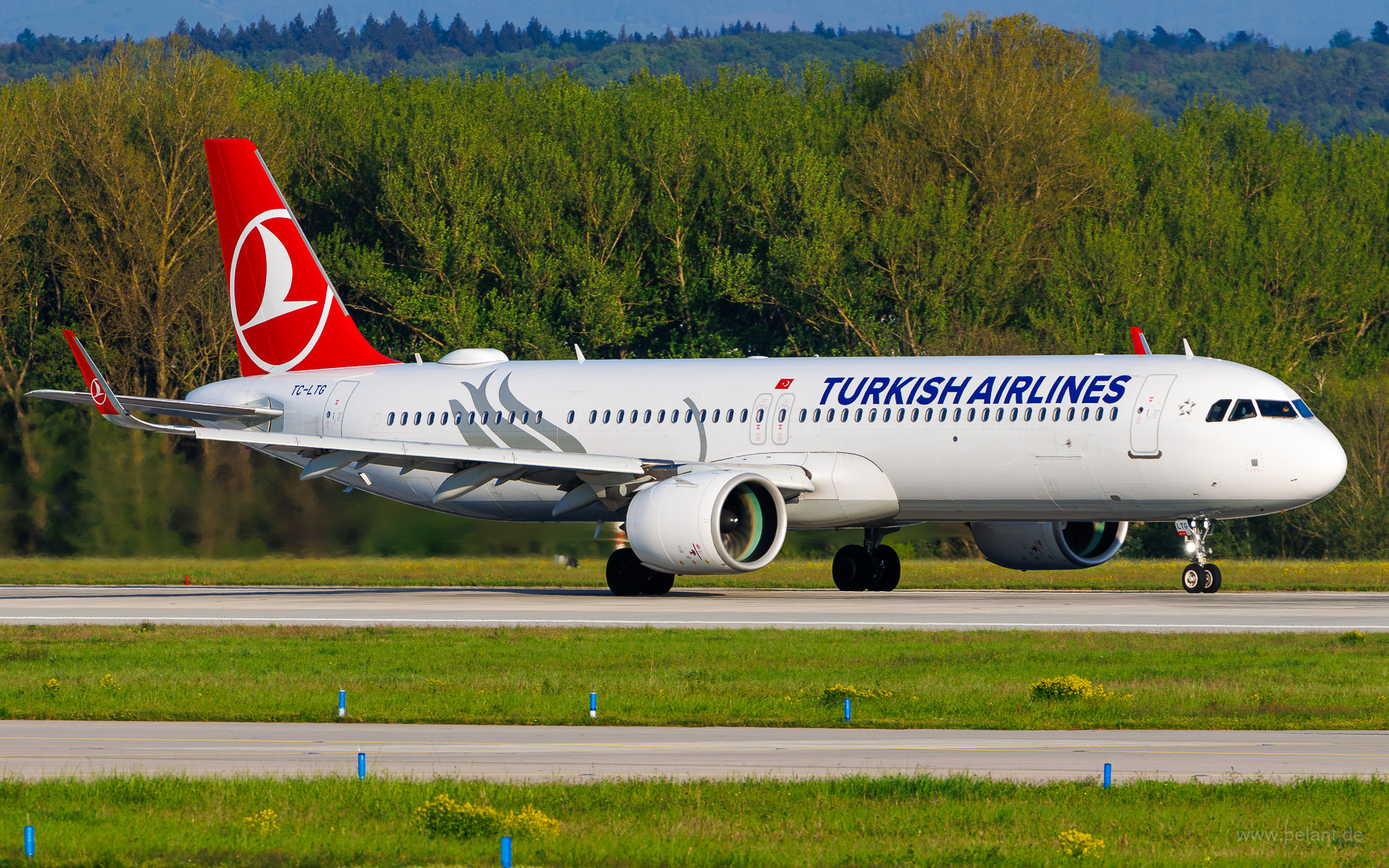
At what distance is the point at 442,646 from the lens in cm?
2403

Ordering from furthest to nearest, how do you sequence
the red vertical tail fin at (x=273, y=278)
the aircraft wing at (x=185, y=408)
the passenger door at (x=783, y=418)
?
the red vertical tail fin at (x=273, y=278) → the passenger door at (x=783, y=418) → the aircraft wing at (x=185, y=408)

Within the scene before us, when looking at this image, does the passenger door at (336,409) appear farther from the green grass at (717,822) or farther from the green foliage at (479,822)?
the green foliage at (479,822)

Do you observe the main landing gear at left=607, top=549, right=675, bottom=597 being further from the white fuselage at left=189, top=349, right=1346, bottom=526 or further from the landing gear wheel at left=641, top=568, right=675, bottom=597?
the white fuselage at left=189, top=349, right=1346, bottom=526

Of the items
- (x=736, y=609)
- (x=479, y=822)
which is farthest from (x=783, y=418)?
(x=479, y=822)

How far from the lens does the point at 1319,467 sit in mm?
30656

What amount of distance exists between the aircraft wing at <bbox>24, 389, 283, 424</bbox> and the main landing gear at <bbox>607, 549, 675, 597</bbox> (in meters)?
9.23

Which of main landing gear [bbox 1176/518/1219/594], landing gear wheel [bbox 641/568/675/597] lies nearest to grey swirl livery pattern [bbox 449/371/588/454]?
landing gear wheel [bbox 641/568/675/597]

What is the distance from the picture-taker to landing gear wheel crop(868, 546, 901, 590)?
36.3 metres

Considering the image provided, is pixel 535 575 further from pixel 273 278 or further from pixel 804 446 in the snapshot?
pixel 804 446

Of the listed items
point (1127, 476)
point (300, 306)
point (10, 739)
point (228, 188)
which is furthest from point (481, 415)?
point (10, 739)

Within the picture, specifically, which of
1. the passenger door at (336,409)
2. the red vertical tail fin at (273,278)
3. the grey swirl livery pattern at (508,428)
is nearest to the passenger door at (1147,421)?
the grey swirl livery pattern at (508,428)

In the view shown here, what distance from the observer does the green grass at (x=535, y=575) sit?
3888cm

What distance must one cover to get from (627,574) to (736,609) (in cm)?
449

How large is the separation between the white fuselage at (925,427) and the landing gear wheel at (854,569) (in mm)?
2558
